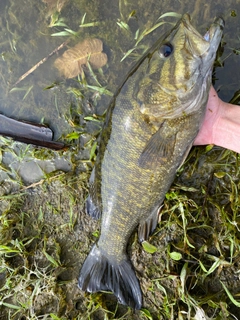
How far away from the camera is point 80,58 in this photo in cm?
258

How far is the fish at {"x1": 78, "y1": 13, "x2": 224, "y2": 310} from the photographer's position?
6.03 feet

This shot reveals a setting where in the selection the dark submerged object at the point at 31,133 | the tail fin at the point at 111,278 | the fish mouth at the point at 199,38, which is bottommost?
the tail fin at the point at 111,278

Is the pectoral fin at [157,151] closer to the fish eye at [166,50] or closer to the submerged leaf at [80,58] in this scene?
the fish eye at [166,50]

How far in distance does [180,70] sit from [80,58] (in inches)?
41.2

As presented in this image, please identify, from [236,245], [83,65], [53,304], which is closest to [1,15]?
[83,65]

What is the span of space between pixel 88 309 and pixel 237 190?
145 centimetres

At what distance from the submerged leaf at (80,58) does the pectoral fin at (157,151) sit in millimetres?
940

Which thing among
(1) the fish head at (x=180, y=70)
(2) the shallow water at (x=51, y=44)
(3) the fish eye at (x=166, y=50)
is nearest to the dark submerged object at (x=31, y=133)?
(2) the shallow water at (x=51, y=44)

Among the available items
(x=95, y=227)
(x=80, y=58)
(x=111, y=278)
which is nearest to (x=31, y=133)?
(x=80, y=58)

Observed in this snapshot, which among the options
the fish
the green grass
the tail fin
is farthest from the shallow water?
the tail fin

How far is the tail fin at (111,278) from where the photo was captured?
2.35 metres

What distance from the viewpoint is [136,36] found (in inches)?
98.4

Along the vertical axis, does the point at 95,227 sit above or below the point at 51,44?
below

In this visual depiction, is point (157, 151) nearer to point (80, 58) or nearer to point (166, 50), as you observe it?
point (166, 50)
